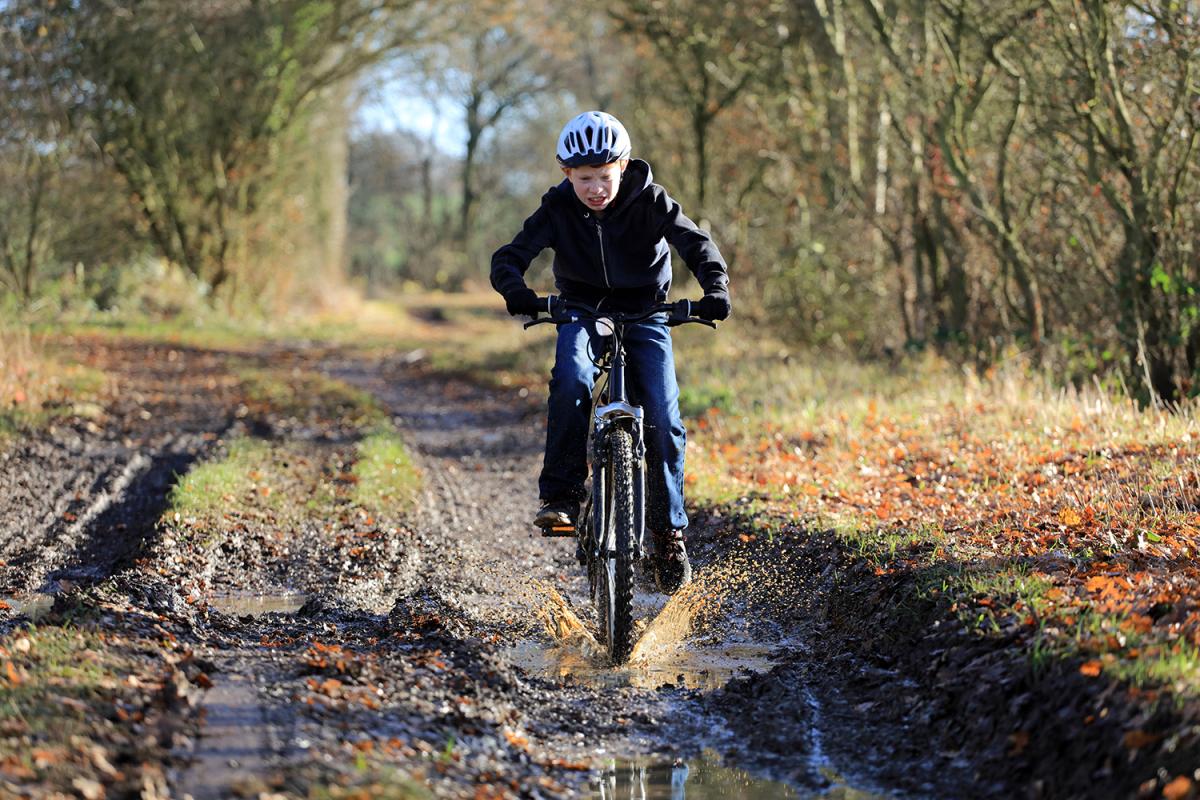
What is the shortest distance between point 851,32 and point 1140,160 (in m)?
5.60

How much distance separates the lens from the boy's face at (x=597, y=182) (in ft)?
18.2

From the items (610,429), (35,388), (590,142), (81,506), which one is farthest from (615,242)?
(35,388)

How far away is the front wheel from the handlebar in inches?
20.0

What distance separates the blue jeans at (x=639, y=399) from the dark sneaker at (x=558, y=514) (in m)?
0.19

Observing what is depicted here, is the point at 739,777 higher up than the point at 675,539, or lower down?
lower down

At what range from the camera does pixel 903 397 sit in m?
10.8

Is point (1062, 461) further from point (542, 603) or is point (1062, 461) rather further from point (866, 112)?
point (866, 112)

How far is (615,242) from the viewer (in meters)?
5.79

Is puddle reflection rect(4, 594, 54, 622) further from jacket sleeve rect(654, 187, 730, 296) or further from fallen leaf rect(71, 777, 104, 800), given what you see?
jacket sleeve rect(654, 187, 730, 296)

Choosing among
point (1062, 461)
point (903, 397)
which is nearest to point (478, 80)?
point (903, 397)

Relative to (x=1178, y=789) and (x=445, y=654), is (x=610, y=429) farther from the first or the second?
(x=1178, y=789)

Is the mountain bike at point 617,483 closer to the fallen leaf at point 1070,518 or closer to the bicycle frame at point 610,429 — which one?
the bicycle frame at point 610,429

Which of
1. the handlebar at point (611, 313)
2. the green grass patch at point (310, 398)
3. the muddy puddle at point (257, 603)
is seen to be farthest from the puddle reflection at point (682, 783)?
the green grass patch at point (310, 398)

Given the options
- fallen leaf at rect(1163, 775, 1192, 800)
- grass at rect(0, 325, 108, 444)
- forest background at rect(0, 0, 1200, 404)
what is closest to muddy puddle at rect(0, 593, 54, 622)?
grass at rect(0, 325, 108, 444)
